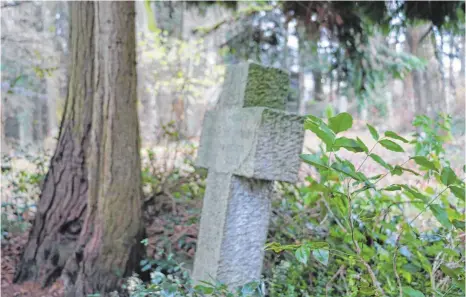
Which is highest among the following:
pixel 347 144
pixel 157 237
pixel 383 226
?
pixel 347 144

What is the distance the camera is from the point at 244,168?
1.93m

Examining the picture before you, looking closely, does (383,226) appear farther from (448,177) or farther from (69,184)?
(69,184)

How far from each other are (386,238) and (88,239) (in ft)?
5.59

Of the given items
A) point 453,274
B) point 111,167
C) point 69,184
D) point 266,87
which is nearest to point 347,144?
point 453,274

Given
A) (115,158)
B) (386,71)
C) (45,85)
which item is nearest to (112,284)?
(115,158)

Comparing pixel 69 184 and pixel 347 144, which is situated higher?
pixel 347 144

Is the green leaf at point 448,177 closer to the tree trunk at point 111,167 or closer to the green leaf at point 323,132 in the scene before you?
the green leaf at point 323,132

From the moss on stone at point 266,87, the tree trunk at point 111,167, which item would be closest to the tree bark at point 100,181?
the tree trunk at point 111,167

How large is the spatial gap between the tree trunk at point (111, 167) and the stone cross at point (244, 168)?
66cm

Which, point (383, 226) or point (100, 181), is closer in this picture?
point (383, 226)

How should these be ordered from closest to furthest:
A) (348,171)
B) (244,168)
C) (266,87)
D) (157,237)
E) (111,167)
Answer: (348,171), (244,168), (266,87), (111,167), (157,237)

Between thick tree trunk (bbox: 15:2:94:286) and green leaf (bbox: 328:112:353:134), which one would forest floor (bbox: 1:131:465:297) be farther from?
green leaf (bbox: 328:112:353:134)

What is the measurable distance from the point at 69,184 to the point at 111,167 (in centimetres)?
51

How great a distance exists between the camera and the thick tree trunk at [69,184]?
2.88 meters
